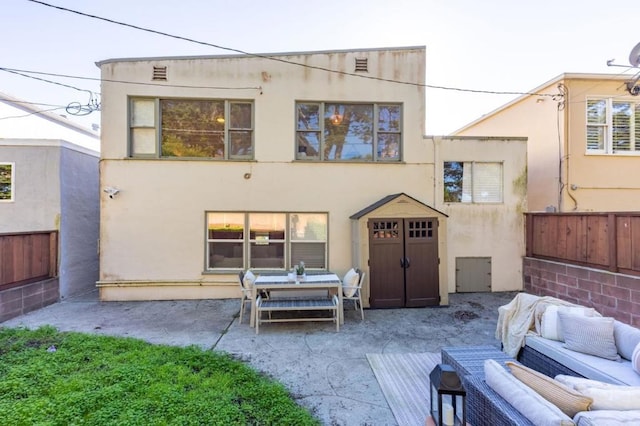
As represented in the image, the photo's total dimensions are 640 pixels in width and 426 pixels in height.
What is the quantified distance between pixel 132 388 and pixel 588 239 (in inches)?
358

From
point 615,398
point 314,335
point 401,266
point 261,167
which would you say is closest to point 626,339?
point 615,398

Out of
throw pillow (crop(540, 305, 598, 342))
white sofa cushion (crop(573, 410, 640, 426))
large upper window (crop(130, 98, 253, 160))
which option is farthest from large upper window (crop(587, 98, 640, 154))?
large upper window (crop(130, 98, 253, 160))

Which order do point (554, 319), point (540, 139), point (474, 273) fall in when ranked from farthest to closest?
point (540, 139)
point (474, 273)
point (554, 319)

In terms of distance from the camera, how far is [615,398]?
1956 mm

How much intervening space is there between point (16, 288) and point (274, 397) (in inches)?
268

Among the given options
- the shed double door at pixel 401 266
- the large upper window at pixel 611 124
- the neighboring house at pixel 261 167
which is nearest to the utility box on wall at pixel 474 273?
the neighboring house at pixel 261 167

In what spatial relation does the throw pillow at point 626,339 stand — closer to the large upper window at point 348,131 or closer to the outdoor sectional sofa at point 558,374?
the outdoor sectional sofa at point 558,374

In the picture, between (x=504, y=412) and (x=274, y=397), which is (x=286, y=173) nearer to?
(x=274, y=397)

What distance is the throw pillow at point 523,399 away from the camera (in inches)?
72.0

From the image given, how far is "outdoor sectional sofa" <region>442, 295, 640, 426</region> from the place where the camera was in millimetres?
1938

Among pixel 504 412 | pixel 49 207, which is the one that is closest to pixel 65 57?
pixel 49 207

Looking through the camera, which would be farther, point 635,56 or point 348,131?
point 348,131

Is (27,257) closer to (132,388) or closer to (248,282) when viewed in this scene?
(248,282)

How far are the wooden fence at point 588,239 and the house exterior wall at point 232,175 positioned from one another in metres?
3.15
